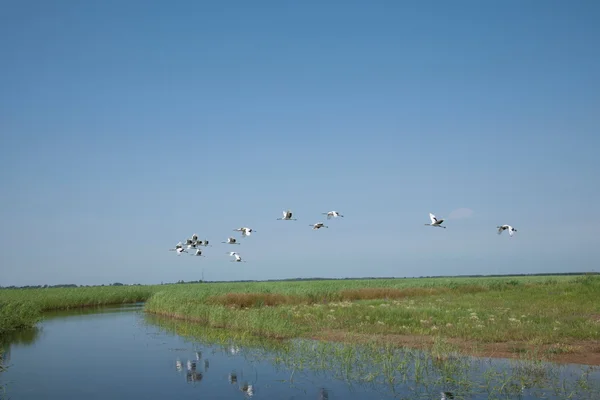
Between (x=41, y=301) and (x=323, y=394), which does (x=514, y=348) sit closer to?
(x=323, y=394)

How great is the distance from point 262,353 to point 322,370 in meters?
4.30

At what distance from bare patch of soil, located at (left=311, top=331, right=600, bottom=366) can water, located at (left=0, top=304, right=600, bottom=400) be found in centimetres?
109

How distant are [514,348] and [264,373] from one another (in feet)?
28.8

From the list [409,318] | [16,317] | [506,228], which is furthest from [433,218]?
[16,317]

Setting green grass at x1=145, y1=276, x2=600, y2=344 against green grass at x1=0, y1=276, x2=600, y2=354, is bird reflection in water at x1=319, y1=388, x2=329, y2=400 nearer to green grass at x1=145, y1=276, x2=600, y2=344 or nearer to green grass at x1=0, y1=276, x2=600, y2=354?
green grass at x1=0, y1=276, x2=600, y2=354

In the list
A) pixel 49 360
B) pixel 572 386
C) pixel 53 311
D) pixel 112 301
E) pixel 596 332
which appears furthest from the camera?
pixel 112 301

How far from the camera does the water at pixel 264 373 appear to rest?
1330cm

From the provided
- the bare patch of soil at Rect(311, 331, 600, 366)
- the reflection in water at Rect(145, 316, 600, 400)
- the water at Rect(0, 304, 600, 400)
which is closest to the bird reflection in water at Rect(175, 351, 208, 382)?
the water at Rect(0, 304, 600, 400)

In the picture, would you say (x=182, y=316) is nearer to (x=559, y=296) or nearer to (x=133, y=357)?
(x=133, y=357)

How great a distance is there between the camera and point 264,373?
16516 millimetres

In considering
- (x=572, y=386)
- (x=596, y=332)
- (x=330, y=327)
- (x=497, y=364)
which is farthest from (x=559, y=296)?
(x=572, y=386)

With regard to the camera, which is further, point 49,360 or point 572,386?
point 49,360

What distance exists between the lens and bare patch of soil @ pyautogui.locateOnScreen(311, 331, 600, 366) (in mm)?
16047

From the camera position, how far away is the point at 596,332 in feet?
63.2
